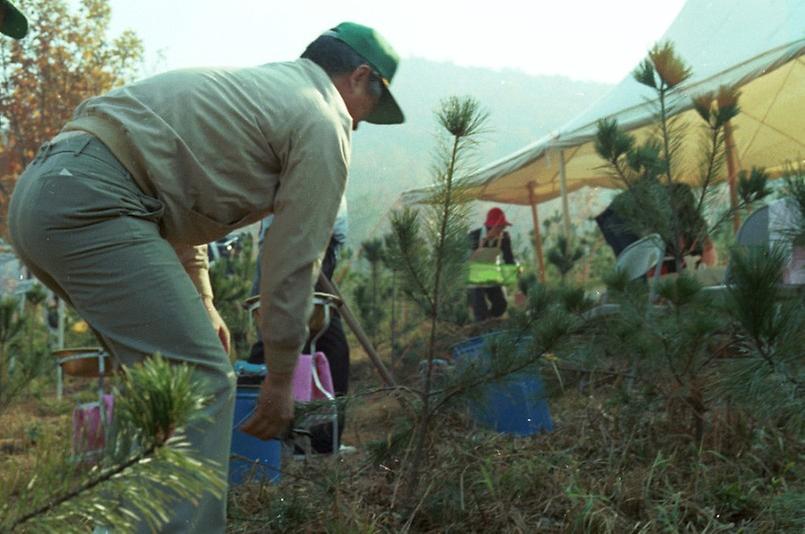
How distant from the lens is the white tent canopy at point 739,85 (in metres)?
7.32

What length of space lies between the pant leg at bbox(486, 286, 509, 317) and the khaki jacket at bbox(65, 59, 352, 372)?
823 cm

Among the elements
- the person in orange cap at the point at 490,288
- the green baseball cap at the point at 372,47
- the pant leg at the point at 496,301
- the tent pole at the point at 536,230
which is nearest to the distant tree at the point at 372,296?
the person in orange cap at the point at 490,288

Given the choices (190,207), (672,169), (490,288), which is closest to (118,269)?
(190,207)

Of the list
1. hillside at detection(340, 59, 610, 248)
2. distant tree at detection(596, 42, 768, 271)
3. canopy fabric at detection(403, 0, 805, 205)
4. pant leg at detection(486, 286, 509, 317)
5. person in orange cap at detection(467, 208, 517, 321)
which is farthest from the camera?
hillside at detection(340, 59, 610, 248)

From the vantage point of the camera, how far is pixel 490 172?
10.4m

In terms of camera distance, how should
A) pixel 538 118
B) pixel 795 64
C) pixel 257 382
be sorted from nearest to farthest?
1. pixel 257 382
2. pixel 795 64
3. pixel 538 118

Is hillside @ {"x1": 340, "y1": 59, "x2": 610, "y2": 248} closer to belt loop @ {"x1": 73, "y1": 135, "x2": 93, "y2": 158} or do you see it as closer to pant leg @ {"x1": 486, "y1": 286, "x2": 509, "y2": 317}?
pant leg @ {"x1": 486, "y1": 286, "x2": 509, "y2": 317}

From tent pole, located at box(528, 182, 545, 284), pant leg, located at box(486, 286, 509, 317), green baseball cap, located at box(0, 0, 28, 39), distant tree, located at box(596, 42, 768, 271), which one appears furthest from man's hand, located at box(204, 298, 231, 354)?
tent pole, located at box(528, 182, 545, 284)

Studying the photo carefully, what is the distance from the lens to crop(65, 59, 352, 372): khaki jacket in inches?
72.9

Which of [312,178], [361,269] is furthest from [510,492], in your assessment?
[361,269]

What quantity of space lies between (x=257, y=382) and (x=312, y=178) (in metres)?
1.67

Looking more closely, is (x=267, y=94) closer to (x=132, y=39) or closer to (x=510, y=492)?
(x=510, y=492)

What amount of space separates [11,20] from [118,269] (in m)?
0.85

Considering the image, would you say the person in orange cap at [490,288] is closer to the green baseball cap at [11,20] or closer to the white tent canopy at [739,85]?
the white tent canopy at [739,85]
